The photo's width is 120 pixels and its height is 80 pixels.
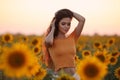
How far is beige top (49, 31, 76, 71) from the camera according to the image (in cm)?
459

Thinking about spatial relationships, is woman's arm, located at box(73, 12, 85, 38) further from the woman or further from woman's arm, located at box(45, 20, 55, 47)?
woman's arm, located at box(45, 20, 55, 47)

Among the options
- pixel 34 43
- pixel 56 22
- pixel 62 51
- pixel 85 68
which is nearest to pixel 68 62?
pixel 62 51

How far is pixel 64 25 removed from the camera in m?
4.72

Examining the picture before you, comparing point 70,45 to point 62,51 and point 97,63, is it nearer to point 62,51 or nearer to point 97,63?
point 62,51

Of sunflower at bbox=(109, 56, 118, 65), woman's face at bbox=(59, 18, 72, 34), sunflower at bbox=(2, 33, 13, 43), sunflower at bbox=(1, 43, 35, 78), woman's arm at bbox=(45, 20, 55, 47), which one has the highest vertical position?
sunflower at bbox=(1, 43, 35, 78)

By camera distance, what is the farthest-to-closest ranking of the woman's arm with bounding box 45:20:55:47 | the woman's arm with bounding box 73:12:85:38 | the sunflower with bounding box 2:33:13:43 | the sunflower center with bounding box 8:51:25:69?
the sunflower with bounding box 2:33:13:43, the woman's arm with bounding box 73:12:85:38, the woman's arm with bounding box 45:20:55:47, the sunflower center with bounding box 8:51:25:69

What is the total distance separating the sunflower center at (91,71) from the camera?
2795 mm

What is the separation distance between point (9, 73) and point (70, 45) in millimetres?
1973

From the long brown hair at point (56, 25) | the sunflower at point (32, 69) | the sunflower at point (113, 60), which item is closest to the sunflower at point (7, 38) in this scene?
the sunflower at point (113, 60)

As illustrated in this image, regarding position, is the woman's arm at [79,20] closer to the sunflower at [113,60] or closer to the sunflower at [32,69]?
the sunflower at [32,69]

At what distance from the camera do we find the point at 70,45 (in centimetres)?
466

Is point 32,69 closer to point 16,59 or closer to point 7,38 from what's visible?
point 16,59

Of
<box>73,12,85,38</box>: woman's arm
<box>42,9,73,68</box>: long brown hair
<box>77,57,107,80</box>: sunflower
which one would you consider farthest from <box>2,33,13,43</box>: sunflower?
<box>77,57,107,80</box>: sunflower

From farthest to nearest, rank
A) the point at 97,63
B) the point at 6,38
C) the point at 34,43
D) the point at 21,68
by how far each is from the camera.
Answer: the point at 6,38 → the point at 34,43 → the point at 97,63 → the point at 21,68
